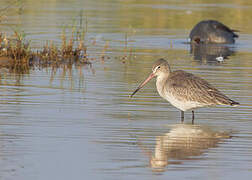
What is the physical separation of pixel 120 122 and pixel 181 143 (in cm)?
145

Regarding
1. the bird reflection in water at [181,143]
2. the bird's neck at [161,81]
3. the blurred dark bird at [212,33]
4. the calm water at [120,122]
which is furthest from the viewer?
the blurred dark bird at [212,33]

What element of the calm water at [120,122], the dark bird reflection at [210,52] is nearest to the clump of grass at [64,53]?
the calm water at [120,122]

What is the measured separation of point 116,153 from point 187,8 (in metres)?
22.1

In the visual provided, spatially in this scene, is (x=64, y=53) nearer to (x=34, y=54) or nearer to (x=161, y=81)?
(x=34, y=54)

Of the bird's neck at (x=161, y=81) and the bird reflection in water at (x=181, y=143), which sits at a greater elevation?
the bird's neck at (x=161, y=81)

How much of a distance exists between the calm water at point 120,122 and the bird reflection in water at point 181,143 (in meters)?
0.01

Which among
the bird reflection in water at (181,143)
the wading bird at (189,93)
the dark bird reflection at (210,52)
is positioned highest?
the wading bird at (189,93)

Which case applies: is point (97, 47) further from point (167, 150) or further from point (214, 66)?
point (167, 150)

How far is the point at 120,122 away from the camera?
10.4 metres

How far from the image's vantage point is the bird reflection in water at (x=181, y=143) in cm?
837

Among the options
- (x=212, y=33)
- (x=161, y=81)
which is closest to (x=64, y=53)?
(x=161, y=81)

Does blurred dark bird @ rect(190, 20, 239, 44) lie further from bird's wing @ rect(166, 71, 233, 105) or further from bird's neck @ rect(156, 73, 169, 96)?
bird's wing @ rect(166, 71, 233, 105)

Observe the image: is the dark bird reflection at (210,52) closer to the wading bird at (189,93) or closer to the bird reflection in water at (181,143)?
the wading bird at (189,93)

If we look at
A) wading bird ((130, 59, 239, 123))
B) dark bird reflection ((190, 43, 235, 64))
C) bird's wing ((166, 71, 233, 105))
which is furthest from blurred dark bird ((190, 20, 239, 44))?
bird's wing ((166, 71, 233, 105))
